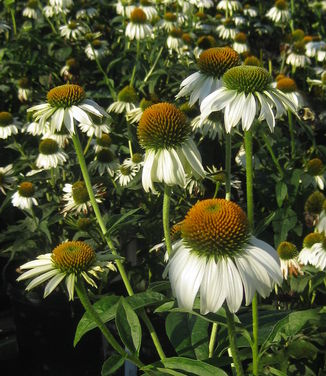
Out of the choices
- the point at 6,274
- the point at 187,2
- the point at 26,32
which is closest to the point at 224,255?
the point at 6,274

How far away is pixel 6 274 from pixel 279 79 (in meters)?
1.55

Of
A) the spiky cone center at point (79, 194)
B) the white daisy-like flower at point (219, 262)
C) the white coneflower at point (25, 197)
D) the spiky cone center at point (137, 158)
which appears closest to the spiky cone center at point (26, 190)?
the white coneflower at point (25, 197)

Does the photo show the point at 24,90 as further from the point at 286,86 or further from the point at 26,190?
the point at 286,86

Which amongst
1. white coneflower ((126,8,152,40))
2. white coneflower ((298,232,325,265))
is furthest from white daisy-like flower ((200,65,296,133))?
white coneflower ((126,8,152,40))

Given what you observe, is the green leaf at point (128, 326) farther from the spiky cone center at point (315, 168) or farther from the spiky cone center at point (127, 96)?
the spiky cone center at point (127, 96)

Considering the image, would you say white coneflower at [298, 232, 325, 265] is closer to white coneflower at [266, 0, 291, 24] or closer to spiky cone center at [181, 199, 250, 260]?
spiky cone center at [181, 199, 250, 260]

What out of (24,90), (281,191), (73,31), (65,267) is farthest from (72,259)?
(73,31)

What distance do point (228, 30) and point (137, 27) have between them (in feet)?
2.98

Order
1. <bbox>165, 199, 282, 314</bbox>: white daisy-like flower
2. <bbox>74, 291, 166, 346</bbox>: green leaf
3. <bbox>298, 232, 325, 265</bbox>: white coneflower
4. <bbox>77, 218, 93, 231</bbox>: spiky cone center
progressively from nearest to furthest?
<bbox>165, 199, 282, 314</bbox>: white daisy-like flower → <bbox>74, 291, 166, 346</bbox>: green leaf → <bbox>298, 232, 325, 265</bbox>: white coneflower → <bbox>77, 218, 93, 231</bbox>: spiky cone center

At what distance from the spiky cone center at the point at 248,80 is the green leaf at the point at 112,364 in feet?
1.97

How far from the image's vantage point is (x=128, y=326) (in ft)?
3.94

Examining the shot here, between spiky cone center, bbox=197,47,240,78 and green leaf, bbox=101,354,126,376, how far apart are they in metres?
0.74

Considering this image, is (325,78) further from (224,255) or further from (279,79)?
(224,255)

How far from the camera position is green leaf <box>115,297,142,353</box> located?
1181 mm
